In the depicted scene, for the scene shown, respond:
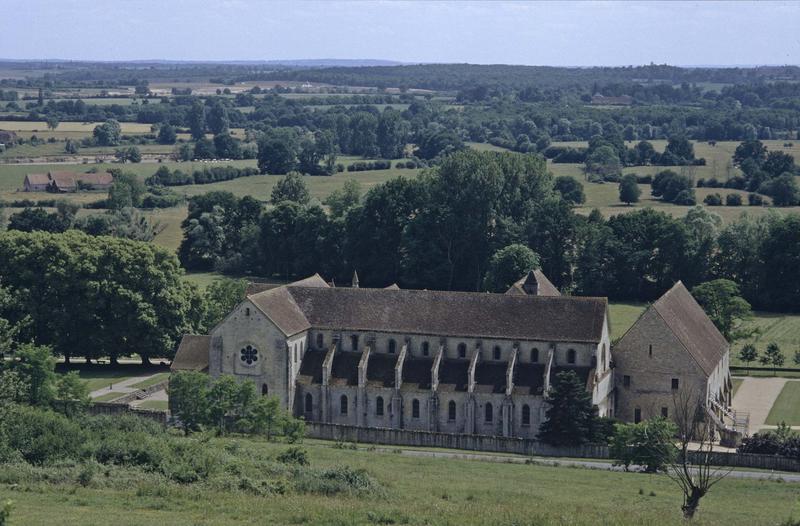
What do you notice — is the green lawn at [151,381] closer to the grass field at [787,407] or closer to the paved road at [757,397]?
the paved road at [757,397]

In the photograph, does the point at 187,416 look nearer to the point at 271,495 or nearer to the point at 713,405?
the point at 271,495

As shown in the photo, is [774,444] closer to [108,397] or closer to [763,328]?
[108,397]

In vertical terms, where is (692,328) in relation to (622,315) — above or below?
above

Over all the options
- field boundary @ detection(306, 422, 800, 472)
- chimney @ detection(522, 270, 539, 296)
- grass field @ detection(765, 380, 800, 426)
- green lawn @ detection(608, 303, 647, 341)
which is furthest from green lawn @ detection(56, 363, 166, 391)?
grass field @ detection(765, 380, 800, 426)

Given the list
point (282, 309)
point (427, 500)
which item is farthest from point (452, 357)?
point (427, 500)

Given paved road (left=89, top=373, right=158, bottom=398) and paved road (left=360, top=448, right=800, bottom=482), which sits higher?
paved road (left=360, top=448, right=800, bottom=482)

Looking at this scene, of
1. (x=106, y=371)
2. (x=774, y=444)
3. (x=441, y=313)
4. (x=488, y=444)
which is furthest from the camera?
(x=106, y=371)

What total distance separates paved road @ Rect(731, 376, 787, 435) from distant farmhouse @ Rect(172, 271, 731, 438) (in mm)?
2150

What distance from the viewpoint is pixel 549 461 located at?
2756 inches

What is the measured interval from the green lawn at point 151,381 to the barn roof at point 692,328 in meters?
34.2

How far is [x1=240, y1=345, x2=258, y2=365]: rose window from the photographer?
81.3 metres

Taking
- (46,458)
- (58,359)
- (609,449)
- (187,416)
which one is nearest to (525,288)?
(609,449)

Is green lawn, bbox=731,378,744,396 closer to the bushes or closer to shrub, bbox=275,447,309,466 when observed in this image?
the bushes

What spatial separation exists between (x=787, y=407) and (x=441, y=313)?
23.0 metres
